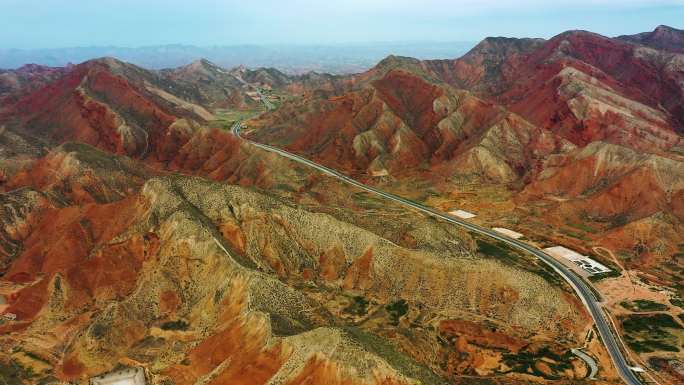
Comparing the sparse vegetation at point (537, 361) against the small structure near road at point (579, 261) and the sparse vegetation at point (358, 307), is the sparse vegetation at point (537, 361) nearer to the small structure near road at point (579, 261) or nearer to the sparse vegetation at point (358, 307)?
the sparse vegetation at point (358, 307)

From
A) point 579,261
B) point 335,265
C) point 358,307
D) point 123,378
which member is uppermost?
point 335,265

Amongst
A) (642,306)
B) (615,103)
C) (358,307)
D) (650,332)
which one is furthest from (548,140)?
(358,307)

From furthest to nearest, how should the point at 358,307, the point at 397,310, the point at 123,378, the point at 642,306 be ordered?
the point at 642,306 → the point at 358,307 → the point at 397,310 → the point at 123,378

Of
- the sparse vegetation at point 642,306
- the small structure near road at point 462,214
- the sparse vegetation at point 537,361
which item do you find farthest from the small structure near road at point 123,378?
the small structure near road at point 462,214

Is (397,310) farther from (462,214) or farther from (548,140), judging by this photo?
(548,140)

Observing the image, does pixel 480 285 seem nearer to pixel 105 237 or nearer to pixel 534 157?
pixel 105 237

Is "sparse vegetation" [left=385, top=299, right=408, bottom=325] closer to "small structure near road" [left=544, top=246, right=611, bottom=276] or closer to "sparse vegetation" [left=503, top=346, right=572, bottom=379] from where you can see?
"sparse vegetation" [left=503, top=346, right=572, bottom=379]
